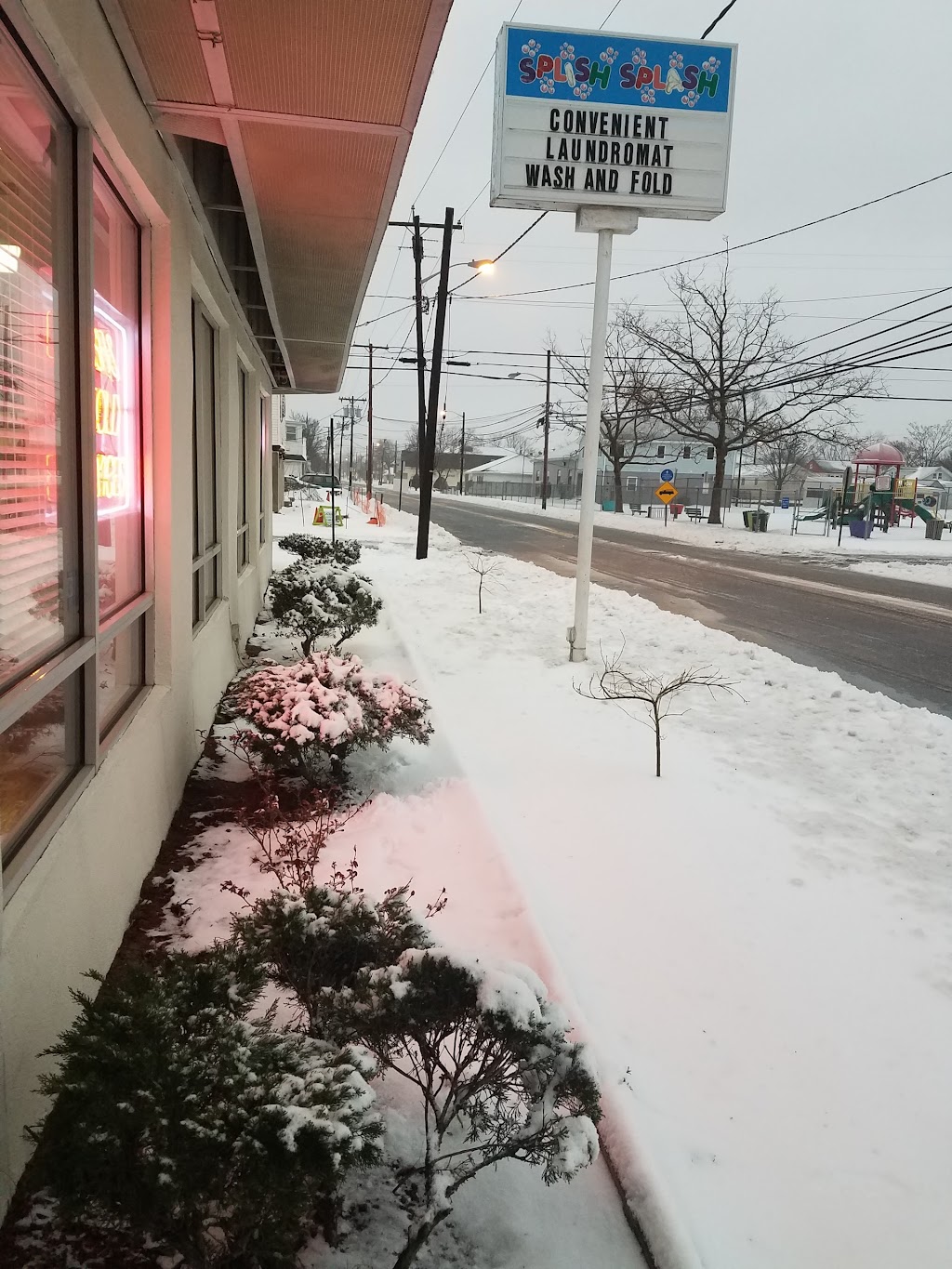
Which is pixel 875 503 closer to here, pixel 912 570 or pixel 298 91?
pixel 912 570

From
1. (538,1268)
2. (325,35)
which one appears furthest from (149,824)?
(325,35)

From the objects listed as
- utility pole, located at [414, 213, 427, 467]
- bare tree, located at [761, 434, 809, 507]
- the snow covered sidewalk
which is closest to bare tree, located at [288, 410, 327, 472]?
bare tree, located at [761, 434, 809, 507]

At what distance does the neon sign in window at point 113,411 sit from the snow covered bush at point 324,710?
1546 mm

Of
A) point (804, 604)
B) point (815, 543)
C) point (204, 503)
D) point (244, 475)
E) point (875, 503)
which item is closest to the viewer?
point (204, 503)

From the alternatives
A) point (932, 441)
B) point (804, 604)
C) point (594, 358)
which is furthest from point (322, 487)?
point (932, 441)

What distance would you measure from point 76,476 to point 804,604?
13.5 meters

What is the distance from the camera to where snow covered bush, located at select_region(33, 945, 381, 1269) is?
167 cm

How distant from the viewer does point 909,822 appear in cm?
524

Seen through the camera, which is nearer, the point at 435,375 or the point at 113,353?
the point at 113,353

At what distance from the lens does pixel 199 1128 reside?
1.70m

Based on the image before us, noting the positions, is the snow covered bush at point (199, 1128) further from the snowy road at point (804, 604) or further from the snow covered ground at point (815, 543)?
the snow covered ground at point (815, 543)

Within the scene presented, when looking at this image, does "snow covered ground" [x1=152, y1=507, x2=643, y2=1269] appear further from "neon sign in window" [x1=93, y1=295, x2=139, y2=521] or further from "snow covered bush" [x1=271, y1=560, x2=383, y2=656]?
"neon sign in window" [x1=93, y1=295, x2=139, y2=521]

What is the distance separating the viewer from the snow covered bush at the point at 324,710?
5.02m

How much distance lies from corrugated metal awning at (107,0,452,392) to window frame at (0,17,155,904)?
0.47 metres
